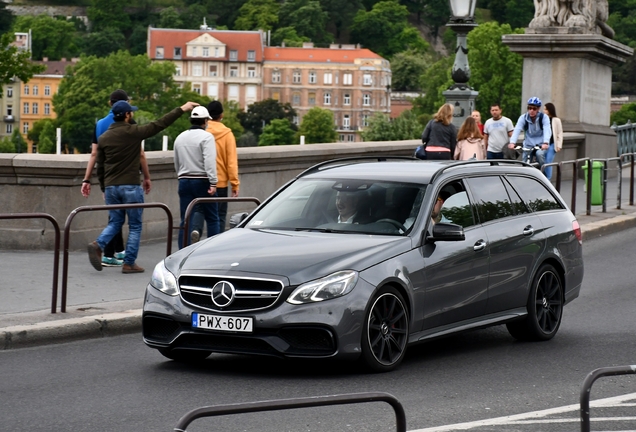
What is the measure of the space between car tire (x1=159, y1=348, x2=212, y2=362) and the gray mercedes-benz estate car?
0.07 feet

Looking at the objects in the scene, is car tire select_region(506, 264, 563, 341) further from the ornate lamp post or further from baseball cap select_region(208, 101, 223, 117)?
the ornate lamp post

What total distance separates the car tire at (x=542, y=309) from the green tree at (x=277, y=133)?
600ft

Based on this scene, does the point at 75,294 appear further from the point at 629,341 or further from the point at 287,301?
the point at 629,341

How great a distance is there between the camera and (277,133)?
195125 mm

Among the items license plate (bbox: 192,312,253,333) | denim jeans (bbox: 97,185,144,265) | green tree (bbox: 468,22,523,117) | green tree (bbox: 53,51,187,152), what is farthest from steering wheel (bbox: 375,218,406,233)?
green tree (bbox: 53,51,187,152)

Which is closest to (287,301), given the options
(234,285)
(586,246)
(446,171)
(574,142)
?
(234,285)

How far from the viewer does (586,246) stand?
59.0 ft

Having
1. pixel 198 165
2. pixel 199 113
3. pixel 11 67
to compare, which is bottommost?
pixel 198 165

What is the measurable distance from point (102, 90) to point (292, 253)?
177 meters

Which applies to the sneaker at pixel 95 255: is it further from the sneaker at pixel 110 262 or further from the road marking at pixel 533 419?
the road marking at pixel 533 419

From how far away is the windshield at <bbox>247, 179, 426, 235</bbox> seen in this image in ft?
A: 31.2

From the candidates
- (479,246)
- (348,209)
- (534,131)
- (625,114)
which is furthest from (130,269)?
(625,114)

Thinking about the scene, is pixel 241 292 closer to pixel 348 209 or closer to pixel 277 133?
pixel 348 209

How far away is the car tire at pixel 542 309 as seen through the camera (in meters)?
10.4
